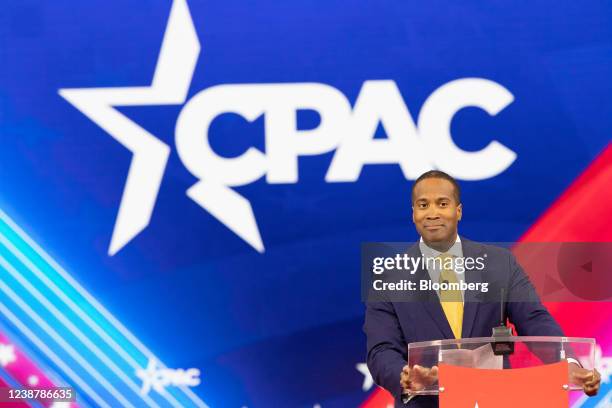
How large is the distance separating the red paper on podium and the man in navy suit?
385 millimetres

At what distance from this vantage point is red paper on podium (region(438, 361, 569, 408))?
7.70 feet

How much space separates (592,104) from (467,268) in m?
1.50

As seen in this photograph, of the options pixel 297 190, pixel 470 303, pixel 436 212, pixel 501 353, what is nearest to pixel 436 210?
pixel 436 212

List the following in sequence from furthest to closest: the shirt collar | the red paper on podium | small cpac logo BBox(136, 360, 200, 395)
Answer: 1. small cpac logo BBox(136, 360, 200, 395)
2. the shirt collar
3. the red paper on podium

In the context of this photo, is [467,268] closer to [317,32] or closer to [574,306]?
[574,306]

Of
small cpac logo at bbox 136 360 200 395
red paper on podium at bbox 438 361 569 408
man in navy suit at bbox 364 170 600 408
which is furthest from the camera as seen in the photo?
small cpac logo at bbox 136 360 200 395

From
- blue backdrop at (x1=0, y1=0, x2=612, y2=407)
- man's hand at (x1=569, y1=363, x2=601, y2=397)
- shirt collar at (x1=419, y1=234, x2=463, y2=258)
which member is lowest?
man's hand at (x1=569, y1=363, x2=601, y2=397)

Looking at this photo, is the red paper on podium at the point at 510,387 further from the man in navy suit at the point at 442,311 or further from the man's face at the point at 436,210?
the man's face at the point at 436,210

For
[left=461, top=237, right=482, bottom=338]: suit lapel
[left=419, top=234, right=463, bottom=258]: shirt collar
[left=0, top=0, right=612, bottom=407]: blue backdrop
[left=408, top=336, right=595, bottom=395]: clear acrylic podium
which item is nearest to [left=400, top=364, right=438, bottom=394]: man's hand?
[left=408, top=336, right=595, bottom=395]: clear acrylic podium

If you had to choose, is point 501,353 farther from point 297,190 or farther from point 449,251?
point 297,190

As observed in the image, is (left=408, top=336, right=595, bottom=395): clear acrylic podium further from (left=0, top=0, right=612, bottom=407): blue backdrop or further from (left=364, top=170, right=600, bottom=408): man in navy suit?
(left=0, top=0, right=612, bottom=407): blue backdrop

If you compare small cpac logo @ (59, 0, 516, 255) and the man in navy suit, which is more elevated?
small cpac logo @ (59, 0, 516, 255)

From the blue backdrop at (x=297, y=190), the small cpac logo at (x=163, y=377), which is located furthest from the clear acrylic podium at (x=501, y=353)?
the small cpac logo at (x=163, y=377)

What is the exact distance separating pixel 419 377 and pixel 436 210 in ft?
3.01
